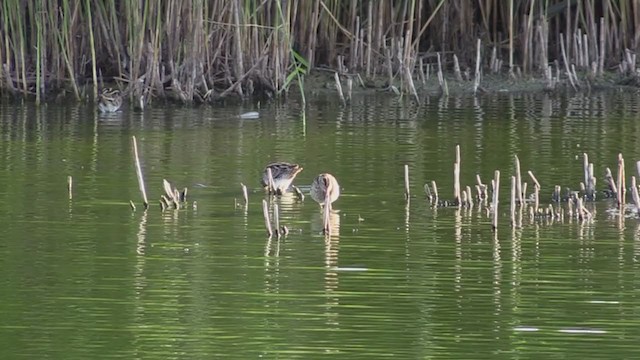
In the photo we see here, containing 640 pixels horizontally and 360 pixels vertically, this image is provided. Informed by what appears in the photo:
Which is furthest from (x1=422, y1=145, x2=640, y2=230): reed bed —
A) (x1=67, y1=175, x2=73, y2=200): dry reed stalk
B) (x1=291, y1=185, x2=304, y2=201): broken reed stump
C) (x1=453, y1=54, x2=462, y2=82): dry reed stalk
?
(x1=453, y1=54, x2=462, y2=82): dry reed stalk

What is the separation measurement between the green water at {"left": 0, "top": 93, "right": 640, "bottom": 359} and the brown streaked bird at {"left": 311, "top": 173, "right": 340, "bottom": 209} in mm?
116

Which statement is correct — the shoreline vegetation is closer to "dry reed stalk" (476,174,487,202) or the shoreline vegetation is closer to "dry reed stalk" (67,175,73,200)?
"dry reed stalk" (67,175,73,200)

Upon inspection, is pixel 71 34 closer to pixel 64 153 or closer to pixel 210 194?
pixel 64 153

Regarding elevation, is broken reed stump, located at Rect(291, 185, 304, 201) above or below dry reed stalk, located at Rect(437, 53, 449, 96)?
below

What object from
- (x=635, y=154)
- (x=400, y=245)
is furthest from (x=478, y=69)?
(x=400, y=245)

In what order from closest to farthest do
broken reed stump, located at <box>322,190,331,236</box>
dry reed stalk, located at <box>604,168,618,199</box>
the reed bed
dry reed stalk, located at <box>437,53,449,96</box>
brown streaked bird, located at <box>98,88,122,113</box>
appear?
1. broken reed stump, located at <box>322,190,331,236</box>
2. the reed bed
3. dry reed stalk, located at <box>604,168,618,199</box>
4. brown streaked bird, located at <box>98,88,122,113</box>
5. dry reed stalk, located at <box>437,53,449,96</box>

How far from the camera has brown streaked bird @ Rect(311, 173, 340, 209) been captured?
10.5m

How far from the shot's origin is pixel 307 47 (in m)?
18.9

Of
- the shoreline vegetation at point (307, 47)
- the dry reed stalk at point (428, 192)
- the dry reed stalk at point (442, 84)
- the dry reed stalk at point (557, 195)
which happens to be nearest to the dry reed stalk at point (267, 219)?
the dry reed stalk at point (428, 192)

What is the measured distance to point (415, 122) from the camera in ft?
51.8

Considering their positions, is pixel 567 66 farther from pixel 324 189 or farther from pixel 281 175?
pixel 324 189

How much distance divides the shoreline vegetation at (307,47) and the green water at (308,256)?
103 inches

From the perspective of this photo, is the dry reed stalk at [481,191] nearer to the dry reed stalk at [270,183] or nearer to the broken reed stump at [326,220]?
the broken reed stump at [326,220]

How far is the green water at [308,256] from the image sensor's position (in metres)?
7.09
